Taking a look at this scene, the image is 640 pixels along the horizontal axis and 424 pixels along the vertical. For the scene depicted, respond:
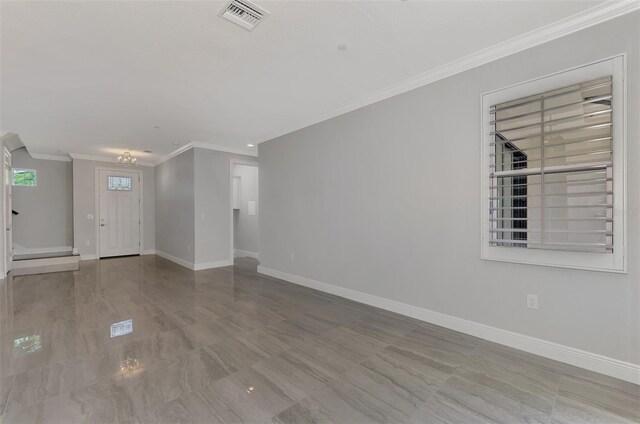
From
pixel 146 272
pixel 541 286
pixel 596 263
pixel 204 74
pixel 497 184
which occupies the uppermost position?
pixel 204 74

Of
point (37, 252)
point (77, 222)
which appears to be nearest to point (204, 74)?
point (77, 222)

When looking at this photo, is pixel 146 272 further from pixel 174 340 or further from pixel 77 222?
pixel 174 340

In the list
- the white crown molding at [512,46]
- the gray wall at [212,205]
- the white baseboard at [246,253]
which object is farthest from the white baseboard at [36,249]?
the white crown molding at [512,46]

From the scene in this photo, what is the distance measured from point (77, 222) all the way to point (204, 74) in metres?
6.81

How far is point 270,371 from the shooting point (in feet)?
7.17

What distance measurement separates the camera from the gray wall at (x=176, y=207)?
6.17m

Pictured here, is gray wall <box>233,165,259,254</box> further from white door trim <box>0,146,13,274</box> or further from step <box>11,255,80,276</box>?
white door trim <box>0,146,13,274</box>

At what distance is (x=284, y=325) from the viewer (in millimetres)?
3066

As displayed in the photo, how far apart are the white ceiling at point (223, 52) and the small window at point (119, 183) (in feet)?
11.6

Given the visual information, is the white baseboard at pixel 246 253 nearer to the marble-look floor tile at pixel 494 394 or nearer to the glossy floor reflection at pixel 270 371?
the glossy floor reflection at pixel 270 371

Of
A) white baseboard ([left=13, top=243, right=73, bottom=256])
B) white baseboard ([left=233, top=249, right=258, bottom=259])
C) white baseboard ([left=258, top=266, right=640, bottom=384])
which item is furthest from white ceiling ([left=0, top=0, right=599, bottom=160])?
white baseboard ([left=13, top=243, right=73, bottom=256])

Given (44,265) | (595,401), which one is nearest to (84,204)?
(44,265)

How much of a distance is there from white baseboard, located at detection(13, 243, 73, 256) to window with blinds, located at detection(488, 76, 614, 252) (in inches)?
389

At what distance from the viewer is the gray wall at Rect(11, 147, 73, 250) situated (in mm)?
7059
